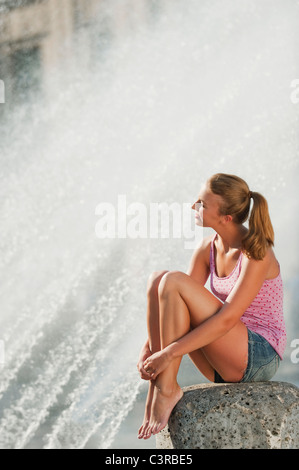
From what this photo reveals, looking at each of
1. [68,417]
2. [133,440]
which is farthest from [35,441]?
[133,440]

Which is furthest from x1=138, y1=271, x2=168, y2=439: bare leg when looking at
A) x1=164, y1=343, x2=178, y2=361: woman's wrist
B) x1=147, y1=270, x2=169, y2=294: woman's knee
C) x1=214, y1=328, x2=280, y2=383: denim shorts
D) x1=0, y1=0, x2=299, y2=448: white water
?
x1=0, y1=0, x2=299, y2=448: white water

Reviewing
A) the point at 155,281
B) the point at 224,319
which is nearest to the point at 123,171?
the point at 155,281

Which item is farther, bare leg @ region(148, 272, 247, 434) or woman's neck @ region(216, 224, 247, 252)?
woman's neck @ region(216, 224, 247, 252)

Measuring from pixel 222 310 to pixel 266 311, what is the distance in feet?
0.80

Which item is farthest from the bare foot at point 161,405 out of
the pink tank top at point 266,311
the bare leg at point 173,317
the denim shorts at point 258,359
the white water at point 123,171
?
the white water at point 123,171

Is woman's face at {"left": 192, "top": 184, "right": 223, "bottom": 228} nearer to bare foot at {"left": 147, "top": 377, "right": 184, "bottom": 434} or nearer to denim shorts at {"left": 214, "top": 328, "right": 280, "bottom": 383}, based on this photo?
denim shorts at {"left": 214, "top": 328, "right": 280, "bottom": 383}

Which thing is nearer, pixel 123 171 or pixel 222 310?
pixel 222 310

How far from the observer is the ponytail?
1.76 m

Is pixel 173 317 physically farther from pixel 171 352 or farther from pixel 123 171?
pixel 123 171

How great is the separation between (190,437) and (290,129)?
Result: 379cm

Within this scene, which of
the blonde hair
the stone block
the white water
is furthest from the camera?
the white water

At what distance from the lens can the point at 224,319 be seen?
66.9 inches

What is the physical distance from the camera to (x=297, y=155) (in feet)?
16.4
